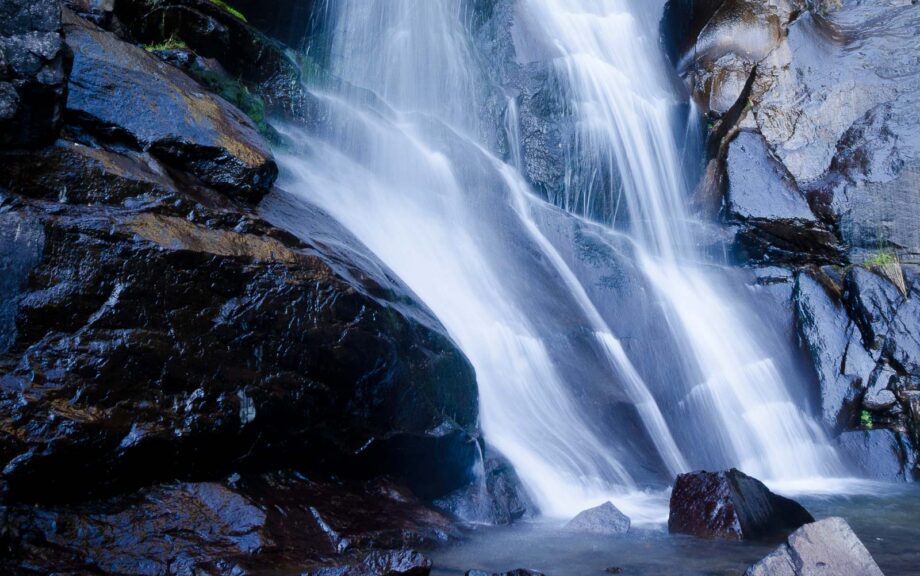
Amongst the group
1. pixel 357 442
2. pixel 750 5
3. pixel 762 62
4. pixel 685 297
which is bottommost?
pixel 357 442

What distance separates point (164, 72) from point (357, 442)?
137 inches

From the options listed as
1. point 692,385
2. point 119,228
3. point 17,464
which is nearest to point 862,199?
point 692,385

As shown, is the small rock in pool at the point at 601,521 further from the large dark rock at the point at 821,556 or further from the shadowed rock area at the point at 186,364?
the large dark rock at the point at 821,556

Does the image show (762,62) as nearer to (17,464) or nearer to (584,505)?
(584,505)

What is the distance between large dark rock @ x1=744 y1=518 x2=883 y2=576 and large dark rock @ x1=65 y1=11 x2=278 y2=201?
4.36 m

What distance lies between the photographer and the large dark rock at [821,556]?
10.8 ft

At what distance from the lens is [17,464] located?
3533mm

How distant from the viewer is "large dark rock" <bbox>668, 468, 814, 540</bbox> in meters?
5.26

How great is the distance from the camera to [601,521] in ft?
18.4

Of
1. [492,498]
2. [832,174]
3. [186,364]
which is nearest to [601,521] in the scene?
[492,498]

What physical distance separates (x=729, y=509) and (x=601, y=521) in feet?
3.25

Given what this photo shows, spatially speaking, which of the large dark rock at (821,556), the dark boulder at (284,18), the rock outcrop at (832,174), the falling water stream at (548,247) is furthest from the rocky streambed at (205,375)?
the dark boulder at (284,18)

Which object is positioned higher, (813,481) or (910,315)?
(910,315)

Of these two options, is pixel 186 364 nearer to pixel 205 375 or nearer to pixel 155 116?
pixel 205 375
